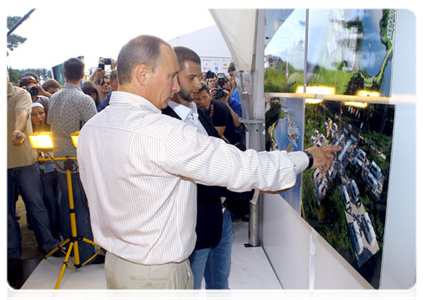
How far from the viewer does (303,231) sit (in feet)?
7.41

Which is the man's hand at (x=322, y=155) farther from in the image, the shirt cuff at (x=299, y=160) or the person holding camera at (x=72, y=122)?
the person holding camera at (x=72, y=122)

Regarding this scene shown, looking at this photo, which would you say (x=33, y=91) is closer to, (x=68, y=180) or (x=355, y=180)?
(x=68, y=180)

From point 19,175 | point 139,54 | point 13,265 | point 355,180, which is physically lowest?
point 13,265

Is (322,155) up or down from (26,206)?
up

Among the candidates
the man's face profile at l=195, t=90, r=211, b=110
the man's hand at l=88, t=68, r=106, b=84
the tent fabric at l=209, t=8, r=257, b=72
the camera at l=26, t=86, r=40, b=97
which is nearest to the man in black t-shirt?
the man's face profile at l=195, t=90, r=211, b=110

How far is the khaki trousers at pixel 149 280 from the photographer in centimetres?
131

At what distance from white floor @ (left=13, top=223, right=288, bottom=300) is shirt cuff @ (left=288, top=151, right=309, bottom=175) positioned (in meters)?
1.83

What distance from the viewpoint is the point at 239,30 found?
2.77m

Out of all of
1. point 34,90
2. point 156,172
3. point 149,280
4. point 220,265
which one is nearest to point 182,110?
point 156,172

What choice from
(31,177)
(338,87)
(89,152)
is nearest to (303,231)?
(338,87)

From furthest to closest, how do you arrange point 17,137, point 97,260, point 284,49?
point 97,260
point 17,137
point 284,49

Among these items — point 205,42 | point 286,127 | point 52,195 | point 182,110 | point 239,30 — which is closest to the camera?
point 182,110

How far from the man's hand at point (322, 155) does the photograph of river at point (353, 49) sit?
24cm

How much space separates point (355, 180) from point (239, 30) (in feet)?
5.96
